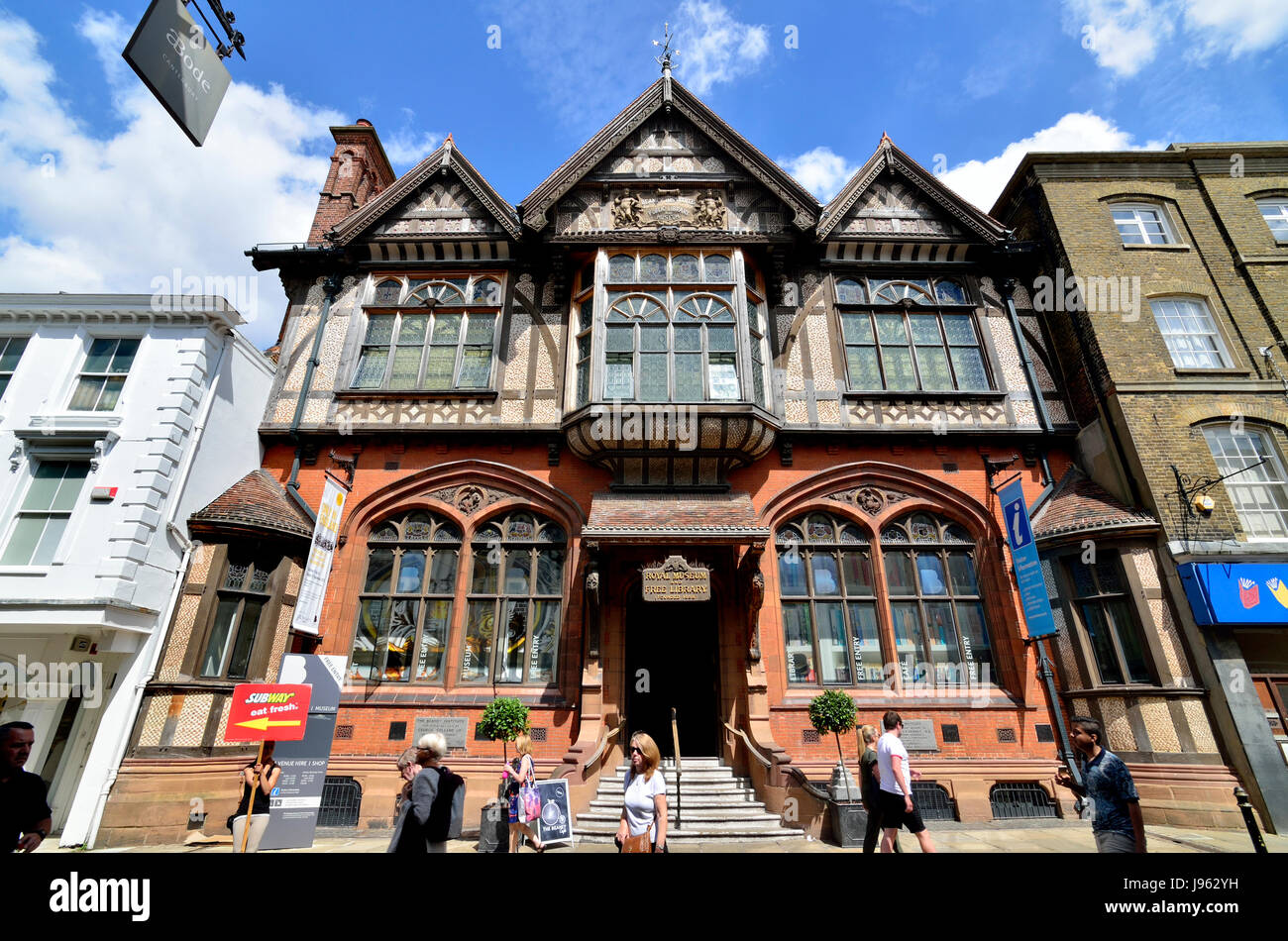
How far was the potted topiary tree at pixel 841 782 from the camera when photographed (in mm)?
8781

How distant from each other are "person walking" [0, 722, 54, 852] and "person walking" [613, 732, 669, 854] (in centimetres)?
478

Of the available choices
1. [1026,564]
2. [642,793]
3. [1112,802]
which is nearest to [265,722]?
[642,793]

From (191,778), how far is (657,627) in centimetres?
864

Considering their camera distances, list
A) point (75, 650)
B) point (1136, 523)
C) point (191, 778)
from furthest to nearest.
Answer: point (1136, 523)
point (75, 650)
point (191, 778)

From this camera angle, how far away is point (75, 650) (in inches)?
406

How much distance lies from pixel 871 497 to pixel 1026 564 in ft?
10.3

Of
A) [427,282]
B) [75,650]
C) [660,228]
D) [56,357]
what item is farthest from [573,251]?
[75,650]

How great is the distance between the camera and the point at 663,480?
41.5 ft

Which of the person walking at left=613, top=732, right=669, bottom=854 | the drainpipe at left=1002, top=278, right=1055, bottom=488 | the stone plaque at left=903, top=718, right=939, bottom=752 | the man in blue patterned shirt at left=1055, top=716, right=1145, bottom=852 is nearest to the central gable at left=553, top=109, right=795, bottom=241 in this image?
the drainpipe at left=1002, top=278, right=1055, bottom=488

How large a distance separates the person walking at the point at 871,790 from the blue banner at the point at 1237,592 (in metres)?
7.43

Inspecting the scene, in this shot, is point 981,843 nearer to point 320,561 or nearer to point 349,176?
point 320,561

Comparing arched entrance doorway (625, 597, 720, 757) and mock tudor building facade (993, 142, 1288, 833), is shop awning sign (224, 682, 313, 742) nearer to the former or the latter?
arched entrance doorway (625, 597, 720, 757)
